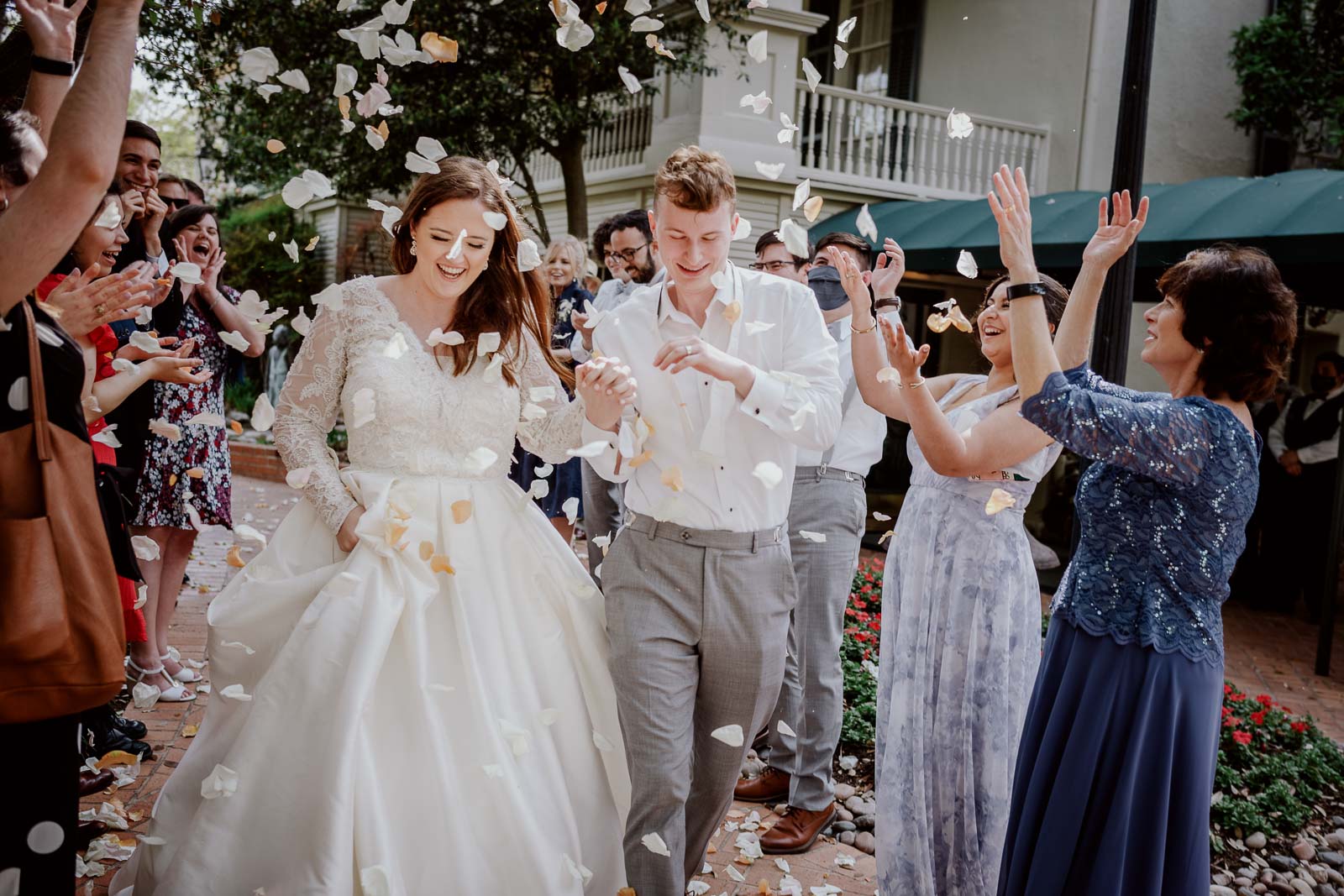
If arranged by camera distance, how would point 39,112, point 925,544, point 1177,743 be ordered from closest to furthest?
point 39,112 → point 1177,743 → point 925,544

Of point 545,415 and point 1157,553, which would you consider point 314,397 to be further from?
point 1157,553

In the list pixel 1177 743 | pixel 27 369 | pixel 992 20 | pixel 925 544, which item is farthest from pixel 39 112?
pixel 992 20

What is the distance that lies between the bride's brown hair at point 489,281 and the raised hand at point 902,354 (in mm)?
960

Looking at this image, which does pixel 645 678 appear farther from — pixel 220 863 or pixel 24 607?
pixel 24 607

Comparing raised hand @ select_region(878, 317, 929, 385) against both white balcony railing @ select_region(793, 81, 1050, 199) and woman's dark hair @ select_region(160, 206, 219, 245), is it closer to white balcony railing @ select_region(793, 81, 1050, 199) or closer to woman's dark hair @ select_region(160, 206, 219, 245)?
woman's dark hair @ select_region(160, 206, 219, 245)

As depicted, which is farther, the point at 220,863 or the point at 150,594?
the point at 150,594

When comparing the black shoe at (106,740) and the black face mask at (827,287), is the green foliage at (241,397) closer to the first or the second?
the black shoe at (106,740)

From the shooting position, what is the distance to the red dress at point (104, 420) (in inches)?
144

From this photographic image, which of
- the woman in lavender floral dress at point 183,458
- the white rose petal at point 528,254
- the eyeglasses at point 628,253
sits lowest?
the woman in lavender floral dress at point 183,458

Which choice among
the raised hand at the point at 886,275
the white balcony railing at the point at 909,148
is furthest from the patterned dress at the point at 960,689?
the white balcony railing at the point at 909,148

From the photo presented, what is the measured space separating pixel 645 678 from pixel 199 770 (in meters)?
1.28

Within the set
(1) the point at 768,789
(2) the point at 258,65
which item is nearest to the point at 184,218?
(2) the point at 258,65

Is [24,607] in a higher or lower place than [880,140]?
lower

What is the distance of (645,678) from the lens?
2848 mm
